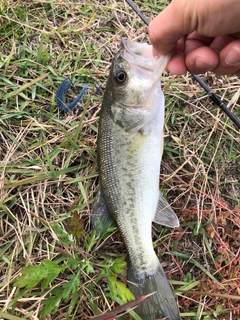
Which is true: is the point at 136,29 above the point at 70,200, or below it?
above

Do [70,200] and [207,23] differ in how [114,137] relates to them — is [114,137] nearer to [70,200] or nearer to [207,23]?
[70,200]

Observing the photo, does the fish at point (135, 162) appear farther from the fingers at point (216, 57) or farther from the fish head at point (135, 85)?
the fingers at point (216, 57)

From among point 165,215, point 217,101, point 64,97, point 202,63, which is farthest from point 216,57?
point 64,97

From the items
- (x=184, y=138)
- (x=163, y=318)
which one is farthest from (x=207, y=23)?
(x=163, y=318)

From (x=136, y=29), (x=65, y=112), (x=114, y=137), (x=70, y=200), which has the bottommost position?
(x=70, y=200)

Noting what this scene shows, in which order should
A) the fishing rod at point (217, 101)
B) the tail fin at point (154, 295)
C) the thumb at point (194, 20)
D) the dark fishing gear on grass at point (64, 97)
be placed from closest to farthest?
1. the thumb at point (194, 20)
2. the tail fin at point (154, 295)
3. the fishing rod at point (217, 101)
4. the dark fishing gear on grass at point (64, 97)

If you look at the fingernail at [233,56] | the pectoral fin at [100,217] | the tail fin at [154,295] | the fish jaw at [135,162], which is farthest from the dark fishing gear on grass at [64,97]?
the tail fin at [154,295]

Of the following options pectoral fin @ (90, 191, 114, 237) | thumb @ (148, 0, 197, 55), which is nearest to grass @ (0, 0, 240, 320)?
pectoral fin @ (90, 191, 114, 237)
